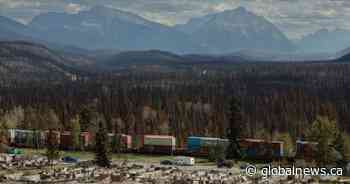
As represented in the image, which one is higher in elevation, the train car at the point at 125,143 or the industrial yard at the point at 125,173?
the train car at the point at 125,143

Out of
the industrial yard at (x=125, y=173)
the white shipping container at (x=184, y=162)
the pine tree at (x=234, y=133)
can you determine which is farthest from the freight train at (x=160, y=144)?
the white shipping container at (x=184, y=162)

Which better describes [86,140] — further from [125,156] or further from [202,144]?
[202,144]

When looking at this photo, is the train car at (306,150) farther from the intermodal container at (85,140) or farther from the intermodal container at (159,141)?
the intermodal container at (85,140)

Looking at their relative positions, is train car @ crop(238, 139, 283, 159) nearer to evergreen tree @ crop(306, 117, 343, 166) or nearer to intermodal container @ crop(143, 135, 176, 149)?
evergreen tree @ crop(306, 117, 343, 166)

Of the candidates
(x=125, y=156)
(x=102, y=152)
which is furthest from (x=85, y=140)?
(x=102, y=152)

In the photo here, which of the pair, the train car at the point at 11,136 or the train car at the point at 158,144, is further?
the train car at the point at 11,136

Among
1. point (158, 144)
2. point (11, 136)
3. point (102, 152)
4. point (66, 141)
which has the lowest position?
point (102, 152)

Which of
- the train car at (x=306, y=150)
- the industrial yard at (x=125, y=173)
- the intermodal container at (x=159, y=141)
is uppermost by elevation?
the intermodal container at (x=159, y=141)

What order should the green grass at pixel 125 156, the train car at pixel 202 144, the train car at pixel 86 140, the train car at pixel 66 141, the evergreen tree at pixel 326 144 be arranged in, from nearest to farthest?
the evergreen tree at pixel 326 144 < the green grass at pixel 125 156 < the train car at pixel 202 144 < the train car at pixel 86 140 < the train car at pixel 66 141

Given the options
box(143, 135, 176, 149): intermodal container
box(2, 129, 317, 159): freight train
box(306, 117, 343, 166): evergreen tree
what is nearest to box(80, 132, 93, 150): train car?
box(2, 129, 317, 159): freight train
